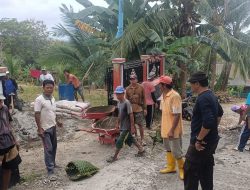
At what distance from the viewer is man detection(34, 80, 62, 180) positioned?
6082 mm

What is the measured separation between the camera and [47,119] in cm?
616

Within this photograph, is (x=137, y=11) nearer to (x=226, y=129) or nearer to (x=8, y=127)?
(x=226, y=129)

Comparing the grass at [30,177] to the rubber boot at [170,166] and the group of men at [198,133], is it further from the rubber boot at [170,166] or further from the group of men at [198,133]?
the group of men at [198,133]

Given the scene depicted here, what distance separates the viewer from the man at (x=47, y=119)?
6.08m

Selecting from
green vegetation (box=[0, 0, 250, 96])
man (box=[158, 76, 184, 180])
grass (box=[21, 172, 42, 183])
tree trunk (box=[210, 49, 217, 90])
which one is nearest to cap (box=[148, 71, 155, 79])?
green vegetation (box=[0, 0, 250, 96])

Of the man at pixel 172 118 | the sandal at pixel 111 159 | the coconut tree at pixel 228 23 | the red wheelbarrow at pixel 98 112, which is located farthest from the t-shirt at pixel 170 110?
→ the coconut tree at pixel 228 23

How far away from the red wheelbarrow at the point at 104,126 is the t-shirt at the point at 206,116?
3.33 metres

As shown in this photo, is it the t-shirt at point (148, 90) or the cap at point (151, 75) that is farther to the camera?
the cap at point (151, 75)

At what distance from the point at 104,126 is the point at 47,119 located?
96.2 inches

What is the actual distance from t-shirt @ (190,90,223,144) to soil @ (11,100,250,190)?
1.46 meters

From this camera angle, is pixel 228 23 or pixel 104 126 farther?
pixel 228 23

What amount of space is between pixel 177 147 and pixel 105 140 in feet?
8.98

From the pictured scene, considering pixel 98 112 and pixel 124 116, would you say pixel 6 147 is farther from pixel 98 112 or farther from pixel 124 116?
pixel 98 112

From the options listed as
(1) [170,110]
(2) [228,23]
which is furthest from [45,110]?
(2) [228,23]
